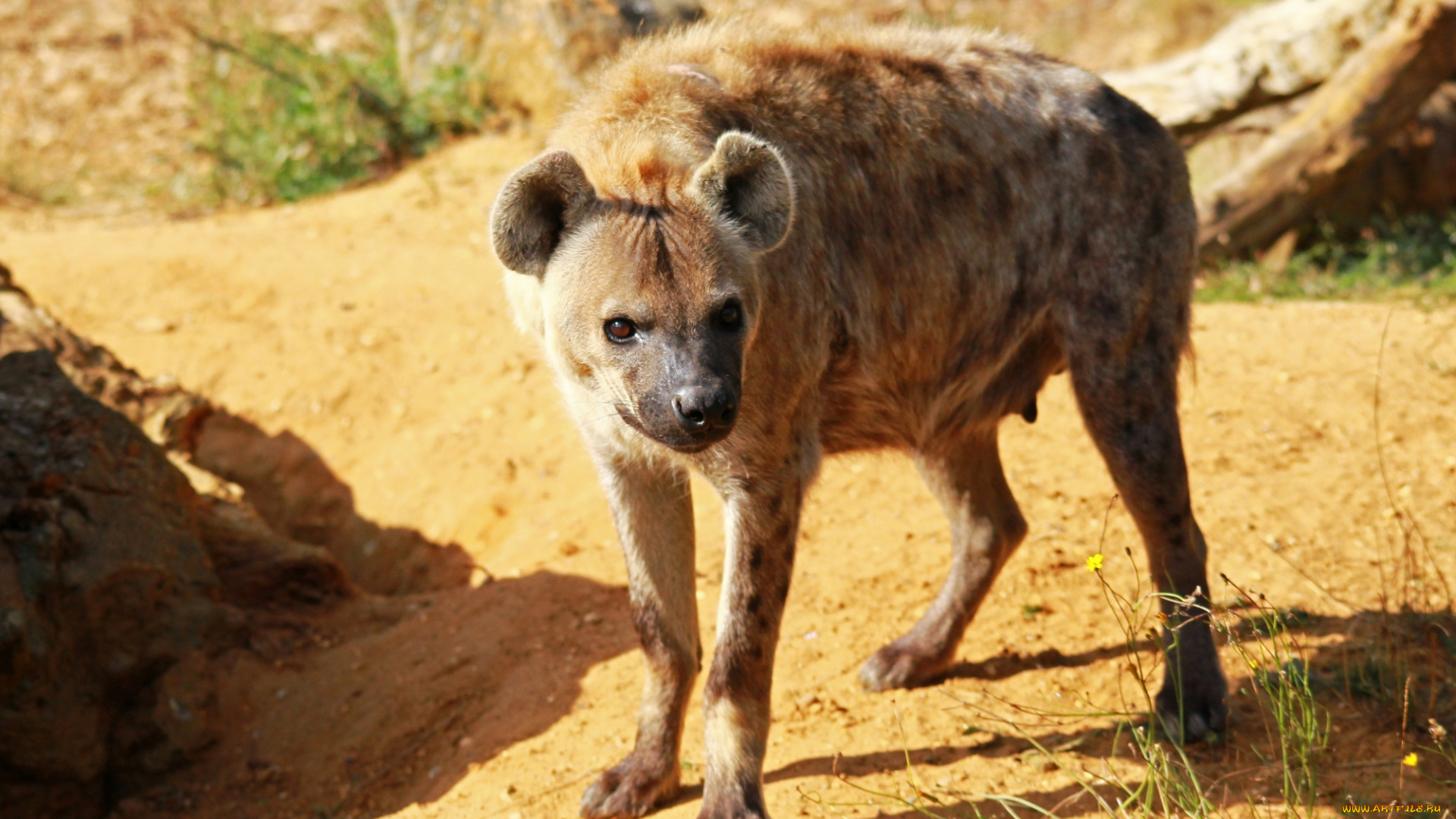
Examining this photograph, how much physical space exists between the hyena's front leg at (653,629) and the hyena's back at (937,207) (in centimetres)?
52

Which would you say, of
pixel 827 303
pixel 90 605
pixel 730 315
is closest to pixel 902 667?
pixel 827 303

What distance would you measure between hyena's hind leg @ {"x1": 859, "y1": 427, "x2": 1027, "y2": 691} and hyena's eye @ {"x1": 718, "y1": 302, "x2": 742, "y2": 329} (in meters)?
1.29

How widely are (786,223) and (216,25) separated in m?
8.28

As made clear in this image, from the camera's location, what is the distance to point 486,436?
5.51 metres

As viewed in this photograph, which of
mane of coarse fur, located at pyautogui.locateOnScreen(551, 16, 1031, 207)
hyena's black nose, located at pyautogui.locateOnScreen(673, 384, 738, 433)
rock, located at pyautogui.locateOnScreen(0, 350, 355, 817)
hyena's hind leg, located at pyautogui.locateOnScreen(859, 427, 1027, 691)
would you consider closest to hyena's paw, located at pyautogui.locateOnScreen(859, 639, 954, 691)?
hyena's hind leg, located at pyautogui.locateOnScreen(859, 427, 1027, 691)

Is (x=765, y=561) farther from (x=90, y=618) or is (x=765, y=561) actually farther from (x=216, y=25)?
(x=216, y=25)

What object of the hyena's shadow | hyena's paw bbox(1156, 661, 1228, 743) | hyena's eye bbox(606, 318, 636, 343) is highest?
hyena's eye bbox(606, 318, 636, 343)

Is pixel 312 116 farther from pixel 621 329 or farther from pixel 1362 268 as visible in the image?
pixel 1362 268

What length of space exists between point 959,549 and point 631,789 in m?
1.37

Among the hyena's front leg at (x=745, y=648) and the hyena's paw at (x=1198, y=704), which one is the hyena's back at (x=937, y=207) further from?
the hyena's paw at (x=1198, y=704)

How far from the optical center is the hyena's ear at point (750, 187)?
275 centimetres

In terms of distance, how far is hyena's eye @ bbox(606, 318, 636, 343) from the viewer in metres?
2.75

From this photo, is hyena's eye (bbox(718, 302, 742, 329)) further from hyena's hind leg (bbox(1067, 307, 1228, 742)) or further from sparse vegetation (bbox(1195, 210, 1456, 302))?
sparse vegetation (bbox(1195, 210, 1456, 302))

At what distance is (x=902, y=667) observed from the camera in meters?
3.86
